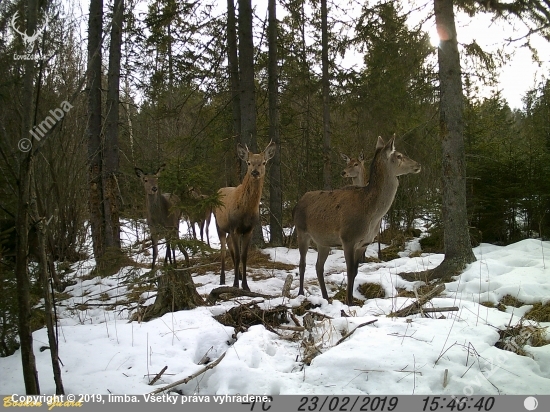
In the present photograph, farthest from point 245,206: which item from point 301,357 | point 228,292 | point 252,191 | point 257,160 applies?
point 301,357

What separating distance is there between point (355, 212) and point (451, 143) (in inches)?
85.8

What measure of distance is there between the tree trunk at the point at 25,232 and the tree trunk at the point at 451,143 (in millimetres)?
6134

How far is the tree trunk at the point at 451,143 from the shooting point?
271 inches

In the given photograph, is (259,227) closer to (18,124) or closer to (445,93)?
(445,93)

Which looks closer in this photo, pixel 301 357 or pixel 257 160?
pixel 301 357

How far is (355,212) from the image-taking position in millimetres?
6297

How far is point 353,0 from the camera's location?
11445 millimetres

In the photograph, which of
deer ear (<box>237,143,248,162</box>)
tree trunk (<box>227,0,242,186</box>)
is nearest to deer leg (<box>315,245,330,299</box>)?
deer ear (<box>237,143,248,162</box>)

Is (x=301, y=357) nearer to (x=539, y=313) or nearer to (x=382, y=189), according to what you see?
(x=539, y=313)

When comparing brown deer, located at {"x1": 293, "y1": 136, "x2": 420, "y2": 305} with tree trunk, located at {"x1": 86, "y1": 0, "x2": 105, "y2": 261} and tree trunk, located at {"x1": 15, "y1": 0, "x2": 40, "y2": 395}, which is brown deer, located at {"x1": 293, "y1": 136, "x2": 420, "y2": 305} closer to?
tree trunk, located at {"x1": 15, "y1": 0, "x2": 40, "y2": 395}

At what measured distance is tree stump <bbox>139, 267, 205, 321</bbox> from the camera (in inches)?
193

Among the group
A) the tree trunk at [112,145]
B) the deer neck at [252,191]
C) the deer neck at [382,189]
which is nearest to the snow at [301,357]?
the deer neck at [382,189]

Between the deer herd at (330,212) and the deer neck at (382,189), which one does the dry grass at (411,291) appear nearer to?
the deer herd at (330,212)

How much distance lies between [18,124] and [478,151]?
1013cm
